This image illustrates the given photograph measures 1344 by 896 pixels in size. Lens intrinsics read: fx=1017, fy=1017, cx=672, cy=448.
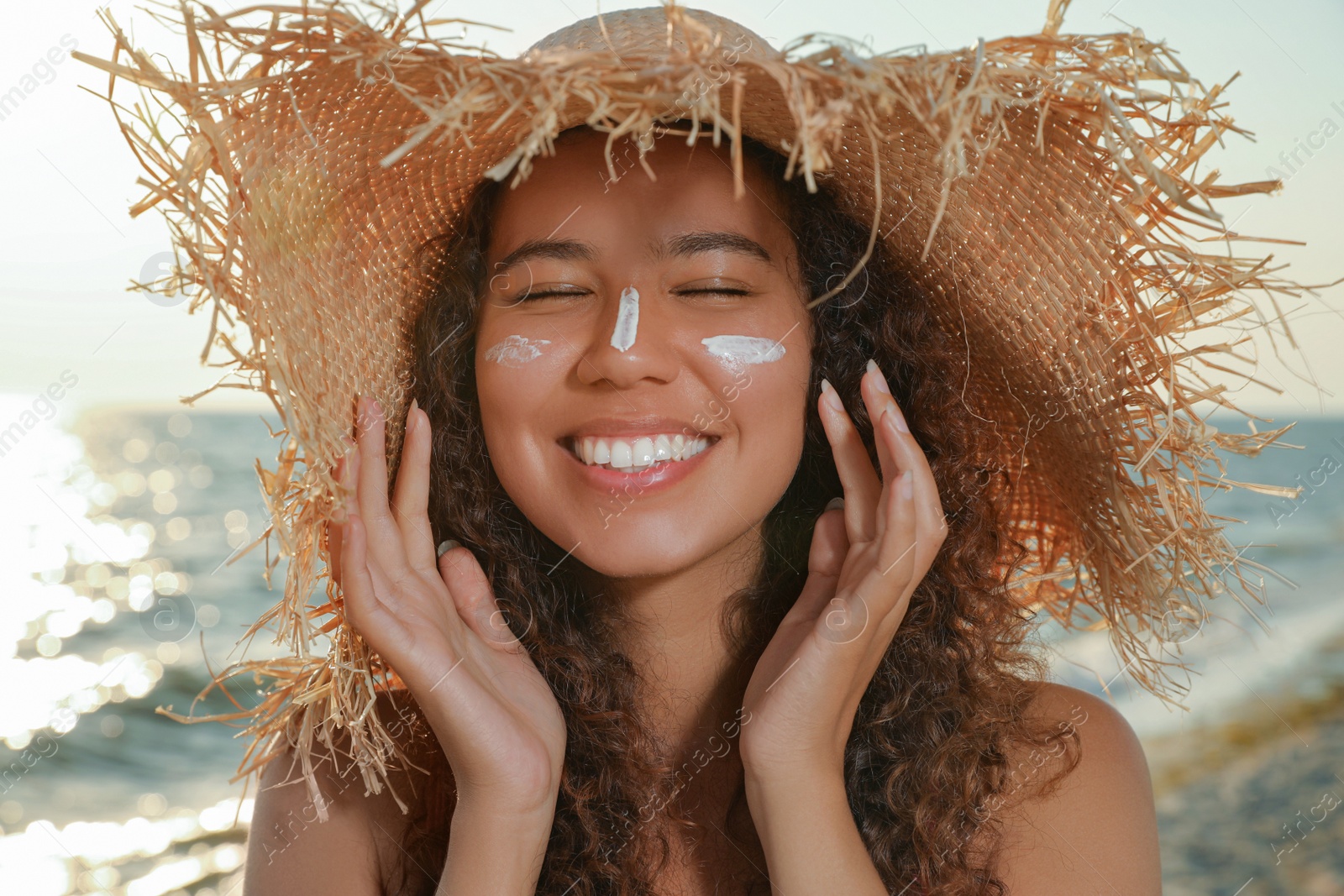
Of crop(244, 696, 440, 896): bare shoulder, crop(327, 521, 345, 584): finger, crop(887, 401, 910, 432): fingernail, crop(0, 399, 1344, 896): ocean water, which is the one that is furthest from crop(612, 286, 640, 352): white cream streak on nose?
crop(244, 696, 440, 896): bare shoulder

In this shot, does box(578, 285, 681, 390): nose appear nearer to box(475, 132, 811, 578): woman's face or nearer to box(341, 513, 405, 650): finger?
box(475, 132, 811, 578): woman's face

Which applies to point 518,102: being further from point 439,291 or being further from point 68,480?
point 68,480

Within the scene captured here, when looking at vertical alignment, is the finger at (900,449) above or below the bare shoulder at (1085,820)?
above

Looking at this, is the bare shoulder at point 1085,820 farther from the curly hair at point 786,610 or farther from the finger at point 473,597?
the finger at point 473,597

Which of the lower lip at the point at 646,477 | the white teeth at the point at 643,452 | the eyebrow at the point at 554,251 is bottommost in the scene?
the lower lip at the point at 646,477

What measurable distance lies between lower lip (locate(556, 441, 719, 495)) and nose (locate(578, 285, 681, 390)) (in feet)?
0.58

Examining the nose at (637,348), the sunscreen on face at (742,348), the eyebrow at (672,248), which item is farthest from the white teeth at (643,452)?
the eyebrow at (672,248)

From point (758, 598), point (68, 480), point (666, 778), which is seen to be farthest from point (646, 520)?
point (68, 480)

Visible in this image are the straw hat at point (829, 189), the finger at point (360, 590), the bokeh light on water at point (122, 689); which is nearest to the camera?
the straw hat at point (829, 189)

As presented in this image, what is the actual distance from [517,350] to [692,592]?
725mm

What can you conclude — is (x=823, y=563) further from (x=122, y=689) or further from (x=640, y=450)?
(x=122, y=689)

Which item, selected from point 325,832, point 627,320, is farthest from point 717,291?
point 325,832

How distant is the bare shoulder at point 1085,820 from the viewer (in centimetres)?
211

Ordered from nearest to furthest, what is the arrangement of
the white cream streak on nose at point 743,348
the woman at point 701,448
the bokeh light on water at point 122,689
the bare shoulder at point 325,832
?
1. the woman at point 701,448
2. the white cream streak on nose at point 743,348
3. the bare shoulder at point 325,832
4. the bokeh light on water at point 122,689
